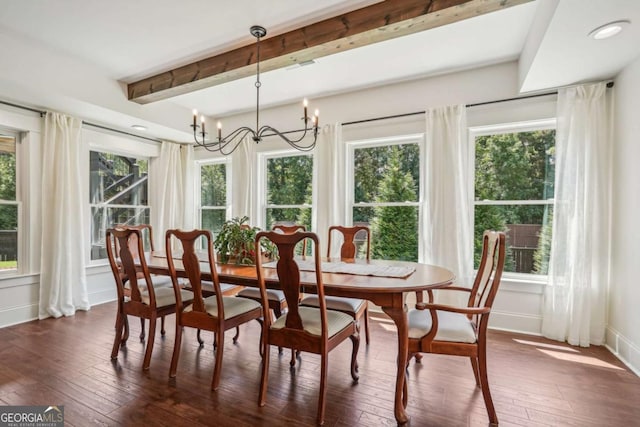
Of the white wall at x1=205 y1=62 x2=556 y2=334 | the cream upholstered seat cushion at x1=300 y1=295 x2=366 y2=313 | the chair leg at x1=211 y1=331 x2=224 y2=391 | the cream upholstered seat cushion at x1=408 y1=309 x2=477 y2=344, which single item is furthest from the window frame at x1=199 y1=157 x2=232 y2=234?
the cream upholstered seat cushion at x1=408 y1=309 x2=477 y2=344

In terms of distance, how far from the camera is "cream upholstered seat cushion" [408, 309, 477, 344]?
1814mm

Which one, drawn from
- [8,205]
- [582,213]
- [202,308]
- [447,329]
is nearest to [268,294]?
[202,308]

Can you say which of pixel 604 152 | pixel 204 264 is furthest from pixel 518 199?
pixel 204 264

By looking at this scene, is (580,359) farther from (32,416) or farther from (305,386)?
(32,416)

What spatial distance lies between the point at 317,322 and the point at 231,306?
750mm

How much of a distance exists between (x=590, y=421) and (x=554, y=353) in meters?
1.00

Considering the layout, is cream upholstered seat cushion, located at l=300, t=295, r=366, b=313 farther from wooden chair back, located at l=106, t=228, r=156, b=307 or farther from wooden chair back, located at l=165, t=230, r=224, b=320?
wooden chair back, located at l=106, t=228, r=156, b=307

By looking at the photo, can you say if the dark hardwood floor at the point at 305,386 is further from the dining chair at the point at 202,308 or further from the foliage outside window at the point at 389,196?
the foliage outside window at the point at 389,196

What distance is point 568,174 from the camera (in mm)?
2875

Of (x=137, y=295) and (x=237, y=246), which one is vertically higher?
(x=237, y=246)

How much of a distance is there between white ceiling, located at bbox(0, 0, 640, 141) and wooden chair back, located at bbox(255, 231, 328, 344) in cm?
179

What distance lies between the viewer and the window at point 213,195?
5.15 meters

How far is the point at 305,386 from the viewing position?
216cm

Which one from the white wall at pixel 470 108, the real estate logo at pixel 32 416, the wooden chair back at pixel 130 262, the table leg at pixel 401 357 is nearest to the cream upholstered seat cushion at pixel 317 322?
the table leg at pixel 401 357
